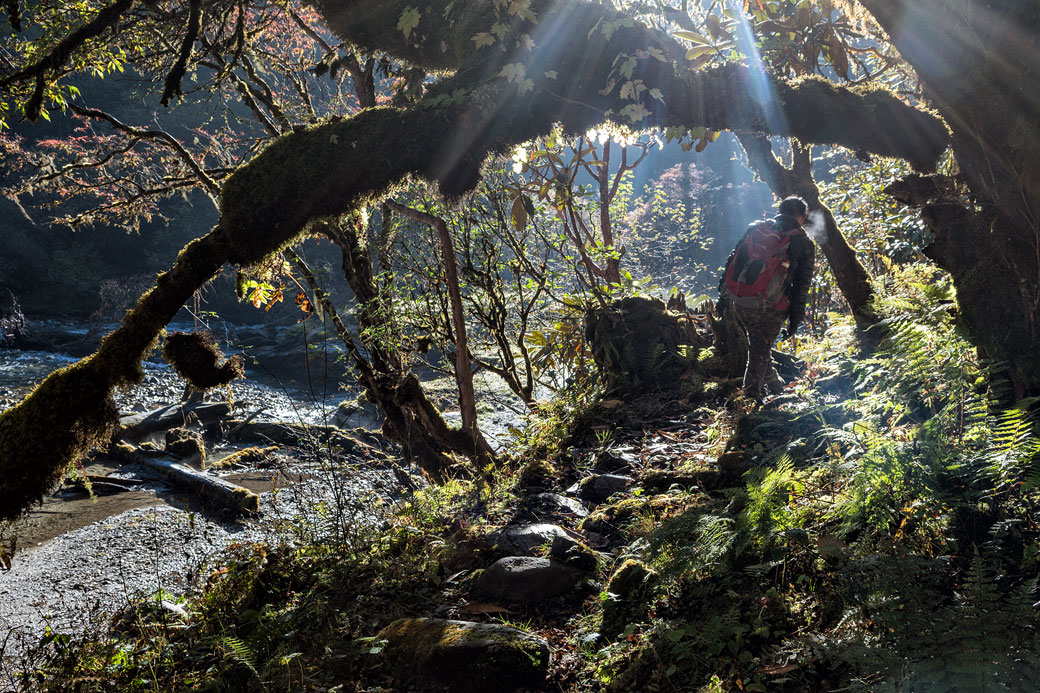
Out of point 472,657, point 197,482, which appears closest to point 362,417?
point 197,482

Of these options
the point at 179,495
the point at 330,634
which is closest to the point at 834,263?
the point at 330,634

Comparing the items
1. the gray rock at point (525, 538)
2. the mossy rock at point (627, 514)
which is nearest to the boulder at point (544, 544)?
the gray rock at point (525, 538)

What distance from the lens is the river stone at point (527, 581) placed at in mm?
3707

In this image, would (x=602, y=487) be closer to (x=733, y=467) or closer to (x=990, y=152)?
(x=733, y=467)

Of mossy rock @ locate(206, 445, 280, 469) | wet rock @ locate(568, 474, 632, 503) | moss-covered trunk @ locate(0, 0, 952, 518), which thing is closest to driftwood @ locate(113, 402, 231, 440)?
mossy rock @ locate(206, 445, 280, 469)

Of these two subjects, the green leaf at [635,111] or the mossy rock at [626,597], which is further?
the green leaf at [635,111]

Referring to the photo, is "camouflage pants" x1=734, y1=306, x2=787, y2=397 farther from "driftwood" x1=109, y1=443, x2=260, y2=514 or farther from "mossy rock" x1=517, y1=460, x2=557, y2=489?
"driftwood" x1=109, y1=443, x2=260, y2=514

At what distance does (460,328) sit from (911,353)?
4046 mm

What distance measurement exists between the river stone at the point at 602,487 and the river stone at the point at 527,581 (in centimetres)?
132

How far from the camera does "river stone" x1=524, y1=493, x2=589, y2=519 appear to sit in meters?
4.88

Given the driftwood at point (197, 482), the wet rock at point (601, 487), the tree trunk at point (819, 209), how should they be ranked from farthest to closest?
the driftwood at point (197, 482)
the tree trunk at point (819, 209)
the wet rock at point (601, 487)

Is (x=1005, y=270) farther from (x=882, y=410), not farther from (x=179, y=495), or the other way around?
(x=179, y=495)

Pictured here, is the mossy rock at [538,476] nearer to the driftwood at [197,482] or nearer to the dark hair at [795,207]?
the dark hair at [795,207]

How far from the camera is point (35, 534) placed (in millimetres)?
8461
